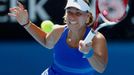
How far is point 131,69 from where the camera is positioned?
17.2 feet

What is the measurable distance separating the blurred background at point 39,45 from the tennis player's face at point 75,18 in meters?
1.69

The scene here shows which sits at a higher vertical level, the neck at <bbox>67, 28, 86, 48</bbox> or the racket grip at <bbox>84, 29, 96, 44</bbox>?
the racket grip at <bbox>84, 29, 96, 44</bbox>

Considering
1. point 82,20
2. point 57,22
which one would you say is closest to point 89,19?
point 82,20

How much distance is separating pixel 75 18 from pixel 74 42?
9.5 inches

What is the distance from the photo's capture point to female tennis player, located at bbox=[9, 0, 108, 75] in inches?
129

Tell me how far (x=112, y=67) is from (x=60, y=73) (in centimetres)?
170

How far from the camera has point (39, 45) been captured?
5.15 meters

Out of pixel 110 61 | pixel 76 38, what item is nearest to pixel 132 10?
pixel 110 61

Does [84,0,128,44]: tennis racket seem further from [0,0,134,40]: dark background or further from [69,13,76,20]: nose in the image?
[0,0,134,40]: dark background

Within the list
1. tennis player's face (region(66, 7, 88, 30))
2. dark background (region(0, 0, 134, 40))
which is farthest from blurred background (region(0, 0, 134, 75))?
tennis player's face (region(66, 7, 88, 30))

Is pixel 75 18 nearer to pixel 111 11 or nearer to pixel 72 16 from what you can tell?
pixel 72 16

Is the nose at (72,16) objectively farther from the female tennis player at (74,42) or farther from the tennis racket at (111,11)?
the tennis racket at (111,11)

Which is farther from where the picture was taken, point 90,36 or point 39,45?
point 39,45

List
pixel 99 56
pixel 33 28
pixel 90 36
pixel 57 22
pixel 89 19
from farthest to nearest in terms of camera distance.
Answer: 1. pixel 57 22
2. pixel 33 28
3. pixel 89 19
4. pixel 99 56
5. pixel 90 36
